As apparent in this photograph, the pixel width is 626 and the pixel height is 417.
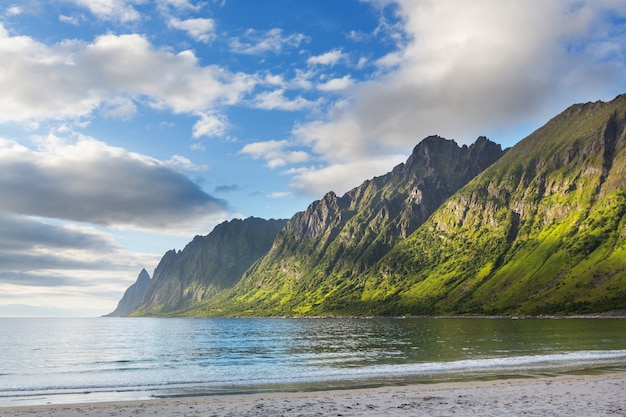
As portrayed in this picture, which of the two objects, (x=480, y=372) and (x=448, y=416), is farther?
(x=480, y=372)

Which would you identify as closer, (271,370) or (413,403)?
(413,403)

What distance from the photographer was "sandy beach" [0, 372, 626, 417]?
30.8 metres

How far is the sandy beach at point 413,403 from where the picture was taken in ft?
101

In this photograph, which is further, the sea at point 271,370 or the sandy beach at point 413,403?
the sea at point 271,370

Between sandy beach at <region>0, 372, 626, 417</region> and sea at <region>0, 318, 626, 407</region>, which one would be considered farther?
sea at <region>0, 318, 626, 407</region>

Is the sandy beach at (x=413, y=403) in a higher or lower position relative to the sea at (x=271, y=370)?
higher

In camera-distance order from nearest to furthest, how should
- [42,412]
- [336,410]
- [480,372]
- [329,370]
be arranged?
1. [336,410]
2. [42,412]
3. [480,372]
4. [329,370]

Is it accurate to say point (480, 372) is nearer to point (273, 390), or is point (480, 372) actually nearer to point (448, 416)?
point (273, 390)

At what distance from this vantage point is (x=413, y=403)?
113 feet

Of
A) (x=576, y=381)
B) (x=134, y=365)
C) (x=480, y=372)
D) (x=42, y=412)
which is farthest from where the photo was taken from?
(x=134, y=365)

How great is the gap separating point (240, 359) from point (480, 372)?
1755 inches

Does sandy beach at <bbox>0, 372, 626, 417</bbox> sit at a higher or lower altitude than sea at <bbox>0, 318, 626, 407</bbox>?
higher

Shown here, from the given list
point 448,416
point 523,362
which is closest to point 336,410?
point 448,416

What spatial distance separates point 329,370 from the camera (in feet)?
204
